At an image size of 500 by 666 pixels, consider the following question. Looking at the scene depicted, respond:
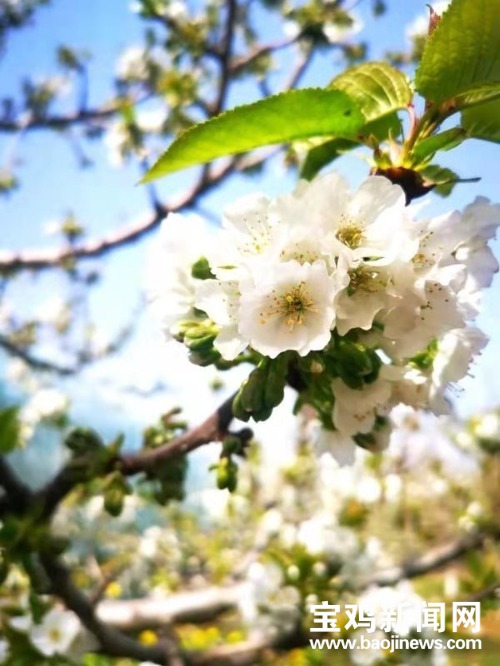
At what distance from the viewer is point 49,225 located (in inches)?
167

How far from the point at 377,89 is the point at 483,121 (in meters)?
0.10

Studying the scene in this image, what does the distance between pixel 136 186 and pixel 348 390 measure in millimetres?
280

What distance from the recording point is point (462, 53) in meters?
0.52

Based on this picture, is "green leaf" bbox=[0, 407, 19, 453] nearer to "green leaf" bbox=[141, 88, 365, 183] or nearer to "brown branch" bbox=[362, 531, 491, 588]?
"green leaf" bbox=[141, 88, 365, 183]

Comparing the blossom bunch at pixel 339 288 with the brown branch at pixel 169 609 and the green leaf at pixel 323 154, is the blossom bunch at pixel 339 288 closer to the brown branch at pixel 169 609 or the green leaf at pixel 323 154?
the green leaf at pixel 323 154

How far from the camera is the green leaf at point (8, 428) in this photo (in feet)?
2.97

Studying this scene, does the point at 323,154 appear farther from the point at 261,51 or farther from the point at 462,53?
the point at 261,51

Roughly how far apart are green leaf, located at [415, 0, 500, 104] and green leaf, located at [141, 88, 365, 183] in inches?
2.8

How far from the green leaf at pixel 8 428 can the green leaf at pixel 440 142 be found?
630 millimetres

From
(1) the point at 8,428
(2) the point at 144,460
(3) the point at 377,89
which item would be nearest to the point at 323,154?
(3) the point at 377,89

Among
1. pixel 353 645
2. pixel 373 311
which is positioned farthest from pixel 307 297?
pixel 353 645

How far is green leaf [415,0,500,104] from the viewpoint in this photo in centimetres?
50

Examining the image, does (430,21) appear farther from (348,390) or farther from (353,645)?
(353,645)

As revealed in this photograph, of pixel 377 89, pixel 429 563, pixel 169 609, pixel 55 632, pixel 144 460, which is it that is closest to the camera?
pixel 377 89
